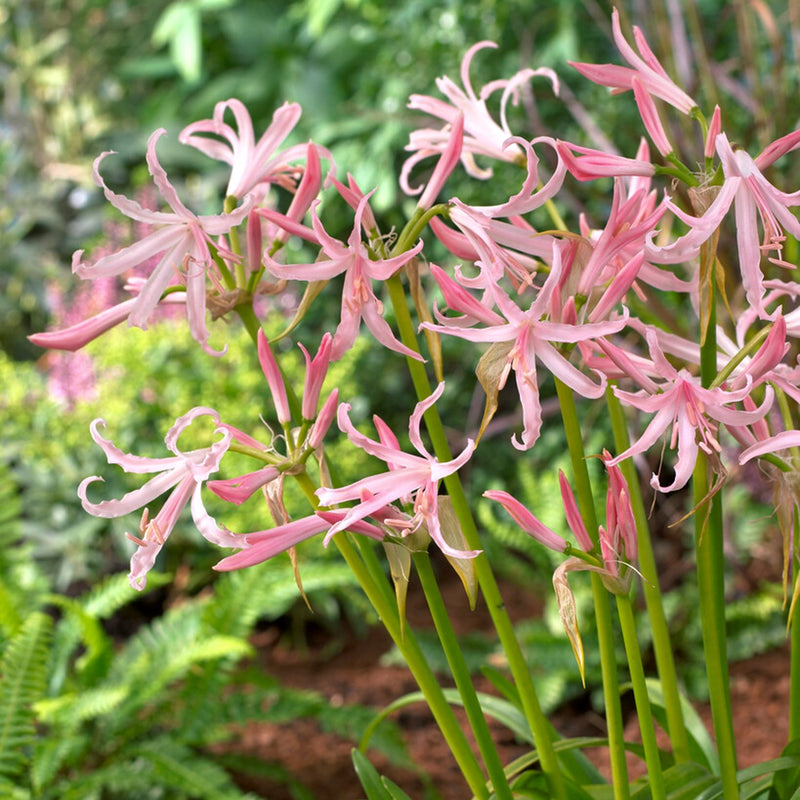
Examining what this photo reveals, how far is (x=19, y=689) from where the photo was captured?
133 cm

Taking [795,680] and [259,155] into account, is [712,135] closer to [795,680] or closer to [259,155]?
[259,155]

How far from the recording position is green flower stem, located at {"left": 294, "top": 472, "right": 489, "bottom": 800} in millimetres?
654

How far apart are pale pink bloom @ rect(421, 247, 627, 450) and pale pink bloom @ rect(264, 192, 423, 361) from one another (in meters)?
0.04

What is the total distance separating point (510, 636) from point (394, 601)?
9 cm

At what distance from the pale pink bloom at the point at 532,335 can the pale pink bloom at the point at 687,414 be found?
0.04 metres

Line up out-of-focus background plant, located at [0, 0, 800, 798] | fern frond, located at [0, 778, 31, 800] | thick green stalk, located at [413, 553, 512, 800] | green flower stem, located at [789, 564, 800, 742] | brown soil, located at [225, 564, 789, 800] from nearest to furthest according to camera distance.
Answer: thick green stalk, located at [413, 553, 512, 800] < green flower stem, located at [789, 564, 800, 742] < fern frond, located at [0, 778, 31, 800] < out-of-focus background plant, located at [0, 0, 800, 798] < brown soil, located at [225, 564, 789, 800]

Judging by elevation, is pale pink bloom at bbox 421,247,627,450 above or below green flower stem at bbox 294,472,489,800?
above

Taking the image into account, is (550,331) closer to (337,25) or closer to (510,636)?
(510,636)

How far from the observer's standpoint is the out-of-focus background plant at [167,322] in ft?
5.60

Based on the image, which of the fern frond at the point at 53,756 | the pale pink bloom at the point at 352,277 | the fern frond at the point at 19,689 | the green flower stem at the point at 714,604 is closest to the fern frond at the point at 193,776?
the fern frond at the point at 53,756

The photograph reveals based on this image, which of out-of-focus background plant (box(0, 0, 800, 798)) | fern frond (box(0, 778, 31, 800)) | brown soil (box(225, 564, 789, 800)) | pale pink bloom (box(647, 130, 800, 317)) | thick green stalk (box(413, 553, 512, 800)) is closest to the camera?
pale pink bloom (box(647, 130, 800, 317))

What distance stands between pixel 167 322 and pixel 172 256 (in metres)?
2.12

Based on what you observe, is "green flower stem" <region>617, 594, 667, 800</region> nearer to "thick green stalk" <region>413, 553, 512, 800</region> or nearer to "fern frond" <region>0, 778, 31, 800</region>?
"thick green stalk" <region>413, 553, 512, 800</region>

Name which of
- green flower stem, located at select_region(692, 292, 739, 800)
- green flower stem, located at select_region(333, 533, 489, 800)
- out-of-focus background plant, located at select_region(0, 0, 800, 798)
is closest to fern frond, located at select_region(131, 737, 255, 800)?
out-of-focus background plant, located at select_region(0, 0, 800, 798)
